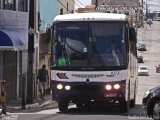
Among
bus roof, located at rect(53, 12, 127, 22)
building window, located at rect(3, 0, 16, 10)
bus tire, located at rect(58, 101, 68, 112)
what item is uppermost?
building window, located at rect(3, 0, 16, 10)

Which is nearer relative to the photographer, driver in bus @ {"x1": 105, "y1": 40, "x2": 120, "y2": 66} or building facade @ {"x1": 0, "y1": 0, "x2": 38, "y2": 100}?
driver in bus @ {"x1": 105, "y1": 40, "x2": 120, "y2": 66}

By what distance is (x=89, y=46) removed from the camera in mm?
18609

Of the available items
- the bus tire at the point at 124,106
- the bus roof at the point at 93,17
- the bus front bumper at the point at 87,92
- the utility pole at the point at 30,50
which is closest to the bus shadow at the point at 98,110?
the bus tire at the point at 124,106

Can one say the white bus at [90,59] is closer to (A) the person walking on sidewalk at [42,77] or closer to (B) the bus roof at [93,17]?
(B) the bus roof at [93,17]

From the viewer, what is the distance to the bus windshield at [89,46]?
18438 mm

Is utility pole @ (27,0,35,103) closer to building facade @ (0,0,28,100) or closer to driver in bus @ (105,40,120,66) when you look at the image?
building facade @ (0,0,28,100)

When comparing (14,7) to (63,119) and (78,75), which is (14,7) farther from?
(63,119)

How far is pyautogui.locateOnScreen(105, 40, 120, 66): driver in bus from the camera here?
60.3 ft

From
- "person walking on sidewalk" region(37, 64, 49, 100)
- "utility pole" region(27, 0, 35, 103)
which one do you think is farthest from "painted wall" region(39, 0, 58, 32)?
"utility pole" region(27, 0, 35, 103)

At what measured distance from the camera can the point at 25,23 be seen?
29469mm

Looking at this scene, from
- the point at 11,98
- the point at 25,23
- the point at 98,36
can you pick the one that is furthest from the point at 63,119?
the point at 25,23

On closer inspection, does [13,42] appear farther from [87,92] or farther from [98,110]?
[87,92]

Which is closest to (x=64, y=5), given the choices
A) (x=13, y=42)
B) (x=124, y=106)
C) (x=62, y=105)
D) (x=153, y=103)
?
(x=13, y=42)

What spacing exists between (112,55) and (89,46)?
78 cm
